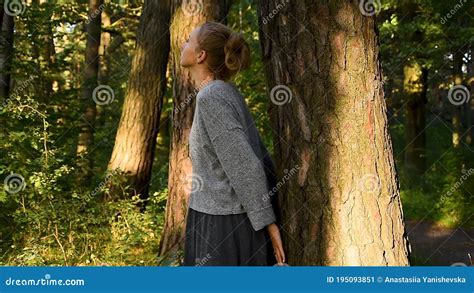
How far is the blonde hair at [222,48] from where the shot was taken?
3.25m

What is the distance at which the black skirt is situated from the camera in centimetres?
320

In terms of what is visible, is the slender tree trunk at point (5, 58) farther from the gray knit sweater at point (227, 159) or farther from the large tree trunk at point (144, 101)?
the gray knit sweater at point (227, 159)

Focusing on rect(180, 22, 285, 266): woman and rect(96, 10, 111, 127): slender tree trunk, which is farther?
rect(96, 10, 111, 127): slender tree trunk

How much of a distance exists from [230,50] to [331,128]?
625 mm

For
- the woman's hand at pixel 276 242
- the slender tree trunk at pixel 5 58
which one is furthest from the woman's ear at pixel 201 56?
the slender tree trunk at pixel 5 58

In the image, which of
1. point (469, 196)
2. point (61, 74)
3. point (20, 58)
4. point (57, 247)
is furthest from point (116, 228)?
point (469, 196)

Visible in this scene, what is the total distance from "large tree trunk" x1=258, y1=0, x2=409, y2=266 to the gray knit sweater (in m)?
0.20

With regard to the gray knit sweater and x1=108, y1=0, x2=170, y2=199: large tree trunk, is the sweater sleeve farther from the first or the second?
x1=108, y1=0, x2=170, y2=199: large tree trunk

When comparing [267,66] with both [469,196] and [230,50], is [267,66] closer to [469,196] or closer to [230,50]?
[230,50]

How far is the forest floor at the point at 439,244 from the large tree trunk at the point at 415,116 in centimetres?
437

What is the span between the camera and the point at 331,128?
3176 mm

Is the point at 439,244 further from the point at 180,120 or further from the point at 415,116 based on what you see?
the point at 415,116

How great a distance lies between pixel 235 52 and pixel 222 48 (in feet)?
0.22

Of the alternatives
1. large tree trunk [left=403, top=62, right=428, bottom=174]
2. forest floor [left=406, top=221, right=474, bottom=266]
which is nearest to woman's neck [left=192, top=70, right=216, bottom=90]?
forest floor [left=406, top=221, right=474, bottom=266]
